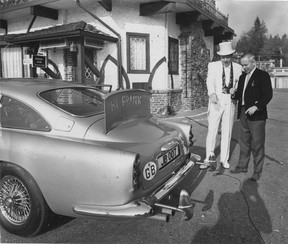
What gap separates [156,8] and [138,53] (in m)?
1.73

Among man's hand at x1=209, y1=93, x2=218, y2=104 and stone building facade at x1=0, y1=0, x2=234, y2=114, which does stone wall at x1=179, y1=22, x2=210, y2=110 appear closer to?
stone building facade at x1=0, y1=0, x2=234, y2=114

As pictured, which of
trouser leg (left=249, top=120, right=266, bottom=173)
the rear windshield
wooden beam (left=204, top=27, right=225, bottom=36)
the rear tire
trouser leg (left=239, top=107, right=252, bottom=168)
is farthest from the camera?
wooden beam (left=204, top=27, right=225, bottom=36)

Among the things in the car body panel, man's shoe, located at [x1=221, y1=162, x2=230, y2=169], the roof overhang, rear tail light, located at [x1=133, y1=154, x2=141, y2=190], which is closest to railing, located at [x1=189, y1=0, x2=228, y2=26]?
the roof overhang

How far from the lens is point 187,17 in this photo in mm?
11703

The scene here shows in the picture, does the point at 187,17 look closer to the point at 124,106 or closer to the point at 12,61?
the point at 12,61

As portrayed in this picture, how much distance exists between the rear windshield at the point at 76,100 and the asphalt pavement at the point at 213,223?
1168 mm

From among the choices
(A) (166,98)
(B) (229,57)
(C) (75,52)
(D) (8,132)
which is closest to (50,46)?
(C) (75,52)

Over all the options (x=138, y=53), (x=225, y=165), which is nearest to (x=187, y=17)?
(x=138, y=53)

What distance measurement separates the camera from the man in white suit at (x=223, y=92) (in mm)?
4641

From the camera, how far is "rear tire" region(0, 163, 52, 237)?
263 centimetres

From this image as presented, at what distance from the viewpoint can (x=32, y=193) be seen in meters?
2.62

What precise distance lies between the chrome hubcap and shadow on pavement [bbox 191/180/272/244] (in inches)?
63.9

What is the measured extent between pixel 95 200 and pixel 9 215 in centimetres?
108

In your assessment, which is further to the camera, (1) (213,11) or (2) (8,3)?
(1) (213,11)
